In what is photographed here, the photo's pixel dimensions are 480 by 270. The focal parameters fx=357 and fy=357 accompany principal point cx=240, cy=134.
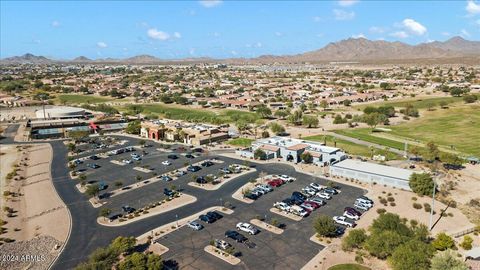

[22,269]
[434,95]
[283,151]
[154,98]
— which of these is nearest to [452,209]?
[283,151]

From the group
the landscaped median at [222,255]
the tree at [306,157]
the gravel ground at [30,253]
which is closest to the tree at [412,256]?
the landscaped median at [222,255]

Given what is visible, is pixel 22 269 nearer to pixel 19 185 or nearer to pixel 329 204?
pixel 19 185

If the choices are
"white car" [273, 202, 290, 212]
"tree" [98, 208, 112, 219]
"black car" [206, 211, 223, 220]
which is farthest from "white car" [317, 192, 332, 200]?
"tree" [98, 208, 112, 219]

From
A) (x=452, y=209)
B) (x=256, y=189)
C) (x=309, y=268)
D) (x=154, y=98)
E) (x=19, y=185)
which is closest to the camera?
(x=309, y=268)

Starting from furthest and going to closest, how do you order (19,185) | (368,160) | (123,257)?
(368,160)
(19,185)
(123,257)

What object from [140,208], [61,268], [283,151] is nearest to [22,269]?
[61,268]

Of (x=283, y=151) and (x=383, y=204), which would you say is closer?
(x=383, y=204)

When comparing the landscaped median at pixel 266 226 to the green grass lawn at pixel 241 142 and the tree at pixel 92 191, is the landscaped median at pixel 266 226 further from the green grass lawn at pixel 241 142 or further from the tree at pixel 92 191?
the green grass lawn at pixel 241 142
